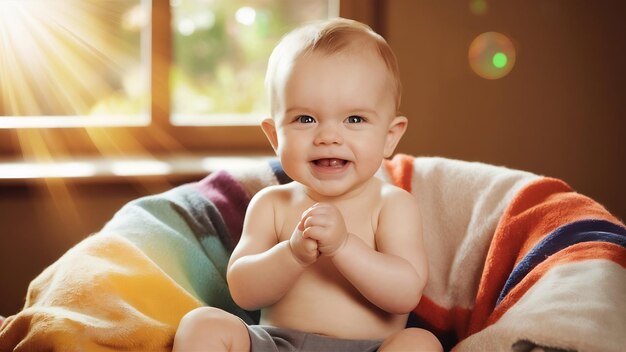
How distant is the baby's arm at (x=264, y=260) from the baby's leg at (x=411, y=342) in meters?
0.16

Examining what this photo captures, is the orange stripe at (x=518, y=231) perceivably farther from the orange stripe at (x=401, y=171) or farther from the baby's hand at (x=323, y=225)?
the baby's hand at (x=323, y=225)

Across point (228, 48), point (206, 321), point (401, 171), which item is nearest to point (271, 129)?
point (206, 321)

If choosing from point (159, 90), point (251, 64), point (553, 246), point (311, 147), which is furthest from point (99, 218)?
point (553, 246)

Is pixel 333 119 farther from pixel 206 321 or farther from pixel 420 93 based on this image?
pixel 420 93

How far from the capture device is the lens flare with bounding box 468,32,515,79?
221cm

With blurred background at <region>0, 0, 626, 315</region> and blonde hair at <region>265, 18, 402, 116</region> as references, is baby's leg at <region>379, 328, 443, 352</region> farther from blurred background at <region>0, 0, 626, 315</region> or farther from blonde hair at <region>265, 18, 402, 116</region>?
blurred background at <region>0, 0, 626, 315</region>

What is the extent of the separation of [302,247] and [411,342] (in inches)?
8.1

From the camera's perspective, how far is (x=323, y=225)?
1.06 metres

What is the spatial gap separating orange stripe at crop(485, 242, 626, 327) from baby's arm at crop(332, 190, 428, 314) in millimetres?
144

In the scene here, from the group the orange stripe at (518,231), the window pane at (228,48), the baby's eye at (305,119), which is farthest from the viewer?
the window pane at (228,48)

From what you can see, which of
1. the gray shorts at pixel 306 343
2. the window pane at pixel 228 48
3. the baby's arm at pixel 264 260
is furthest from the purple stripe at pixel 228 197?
the window pane at pixel 228 48

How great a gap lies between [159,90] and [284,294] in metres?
1.10

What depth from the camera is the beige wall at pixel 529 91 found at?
2193mm

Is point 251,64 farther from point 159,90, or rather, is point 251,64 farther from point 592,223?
point 592,223
